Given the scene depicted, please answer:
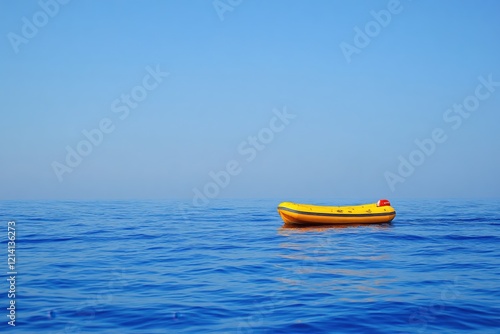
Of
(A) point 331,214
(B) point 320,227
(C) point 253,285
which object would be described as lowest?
(C) point 253,285

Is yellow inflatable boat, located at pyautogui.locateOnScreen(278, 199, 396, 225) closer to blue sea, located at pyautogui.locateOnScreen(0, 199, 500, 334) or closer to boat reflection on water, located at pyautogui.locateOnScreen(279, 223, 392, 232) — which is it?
boat reflection on water, located at pyautogui.locateOnScreen(279, 223, 392, 232)

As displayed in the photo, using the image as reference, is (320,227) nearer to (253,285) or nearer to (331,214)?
(331,214)

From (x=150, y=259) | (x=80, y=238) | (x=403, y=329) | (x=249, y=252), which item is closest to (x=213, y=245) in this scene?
(x=249, y=252)

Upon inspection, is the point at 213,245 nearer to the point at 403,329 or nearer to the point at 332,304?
the point at 332,304

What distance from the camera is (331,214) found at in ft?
110

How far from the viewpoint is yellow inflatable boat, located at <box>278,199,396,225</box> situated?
1298 inches

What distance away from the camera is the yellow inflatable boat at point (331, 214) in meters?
33.0

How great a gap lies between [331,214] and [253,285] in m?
20.5

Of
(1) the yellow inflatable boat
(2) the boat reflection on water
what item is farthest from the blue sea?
(1) the yellow inflatable boat

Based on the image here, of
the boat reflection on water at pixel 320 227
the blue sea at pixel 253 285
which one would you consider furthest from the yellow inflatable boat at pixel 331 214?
the blue sea at pixel 253 285

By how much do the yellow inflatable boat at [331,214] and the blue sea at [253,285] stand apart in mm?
7044

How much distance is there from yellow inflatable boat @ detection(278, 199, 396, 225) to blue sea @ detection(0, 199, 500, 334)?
7044 millimetres

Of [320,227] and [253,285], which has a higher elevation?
[320,227]

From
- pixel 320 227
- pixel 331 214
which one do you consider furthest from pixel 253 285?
pixel 331 214
